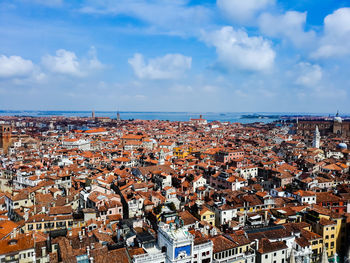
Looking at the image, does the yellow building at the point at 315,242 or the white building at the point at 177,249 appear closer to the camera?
the white building at the point at 177,249

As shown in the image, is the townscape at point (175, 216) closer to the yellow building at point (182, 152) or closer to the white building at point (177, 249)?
the white building at point (177, 249)

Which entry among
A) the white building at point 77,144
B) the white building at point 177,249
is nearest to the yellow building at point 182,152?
the white building at point 77,144

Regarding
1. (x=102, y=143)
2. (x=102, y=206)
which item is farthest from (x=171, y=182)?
(x=102, y=143)

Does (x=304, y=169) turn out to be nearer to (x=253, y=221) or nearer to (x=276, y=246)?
(x=253, y=221)

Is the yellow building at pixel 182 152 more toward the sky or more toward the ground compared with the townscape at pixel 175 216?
more toward the ground

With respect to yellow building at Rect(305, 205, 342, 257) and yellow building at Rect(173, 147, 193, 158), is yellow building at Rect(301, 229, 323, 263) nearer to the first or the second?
yellow building at Rect(305, 205, 342, 257)

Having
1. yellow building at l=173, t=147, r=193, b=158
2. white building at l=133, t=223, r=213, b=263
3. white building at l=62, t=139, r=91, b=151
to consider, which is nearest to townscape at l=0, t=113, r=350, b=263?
white building at l=133, t=223, r=213, b=263

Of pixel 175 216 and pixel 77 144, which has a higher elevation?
pixel 175 216

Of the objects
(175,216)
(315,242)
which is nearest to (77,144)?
(175,216)

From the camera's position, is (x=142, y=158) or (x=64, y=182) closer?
(x=64, y=182)

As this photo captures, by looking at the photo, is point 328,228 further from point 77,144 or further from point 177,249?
point 77,144

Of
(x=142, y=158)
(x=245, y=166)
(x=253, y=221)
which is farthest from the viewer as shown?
(x=142, y=158)
